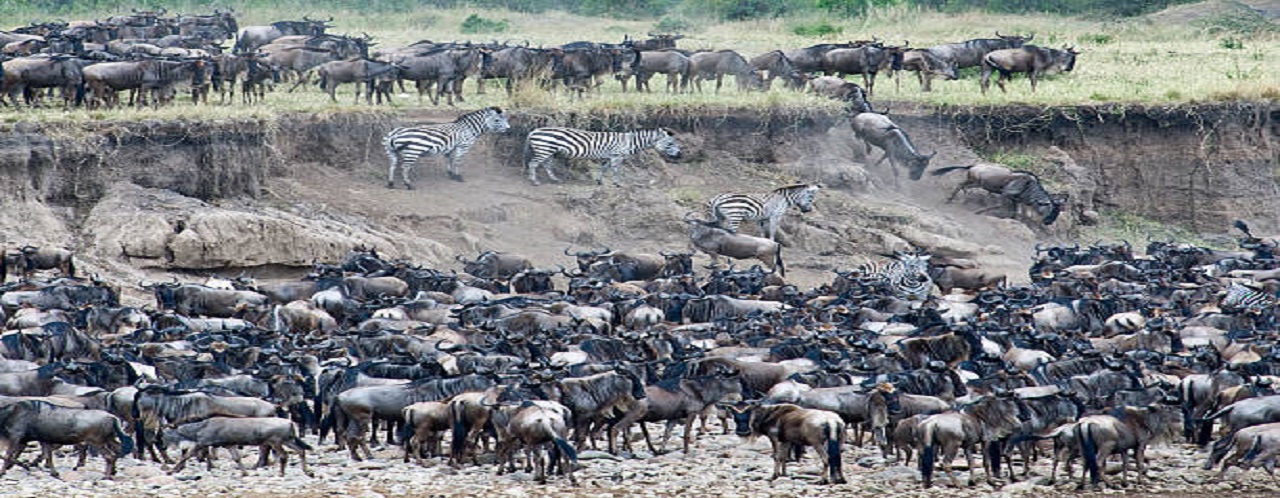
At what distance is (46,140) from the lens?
1026 inches

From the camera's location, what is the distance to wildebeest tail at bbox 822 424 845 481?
1477 centimetres

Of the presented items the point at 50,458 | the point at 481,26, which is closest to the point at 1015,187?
the point at 50,458

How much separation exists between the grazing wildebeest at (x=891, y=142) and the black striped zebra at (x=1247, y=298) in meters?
8.80

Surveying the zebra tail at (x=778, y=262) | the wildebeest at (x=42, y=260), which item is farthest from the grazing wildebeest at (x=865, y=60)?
the wildebeest at (x=42, y=260)

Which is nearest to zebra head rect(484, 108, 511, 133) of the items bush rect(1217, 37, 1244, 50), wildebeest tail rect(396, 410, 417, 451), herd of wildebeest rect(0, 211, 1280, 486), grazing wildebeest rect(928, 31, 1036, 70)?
herd of wildebeest rect(0, 211, 1280, 486)

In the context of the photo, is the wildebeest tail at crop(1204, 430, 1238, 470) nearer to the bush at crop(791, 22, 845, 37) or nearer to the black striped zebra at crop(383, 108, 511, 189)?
the black striped zebra at crop(383, 108, 511, 189)

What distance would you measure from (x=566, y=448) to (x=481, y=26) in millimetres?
34876

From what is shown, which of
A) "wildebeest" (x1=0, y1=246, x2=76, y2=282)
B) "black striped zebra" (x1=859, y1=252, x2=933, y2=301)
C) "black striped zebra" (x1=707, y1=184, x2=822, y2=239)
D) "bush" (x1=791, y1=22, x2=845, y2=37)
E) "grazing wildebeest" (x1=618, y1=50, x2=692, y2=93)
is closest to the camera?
"wildebeest" (x1=0, y1=246, x2=76, y2=282)

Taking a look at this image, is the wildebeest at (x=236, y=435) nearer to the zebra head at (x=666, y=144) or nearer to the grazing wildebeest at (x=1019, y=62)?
the zebra head at (x=666, y=144)

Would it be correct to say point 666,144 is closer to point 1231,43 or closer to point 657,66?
point 657,66

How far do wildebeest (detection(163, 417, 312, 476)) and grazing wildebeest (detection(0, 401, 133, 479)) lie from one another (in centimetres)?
45

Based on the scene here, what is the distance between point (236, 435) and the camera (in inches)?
578

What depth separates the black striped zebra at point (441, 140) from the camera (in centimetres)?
2884

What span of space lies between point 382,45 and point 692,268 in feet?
60.4
